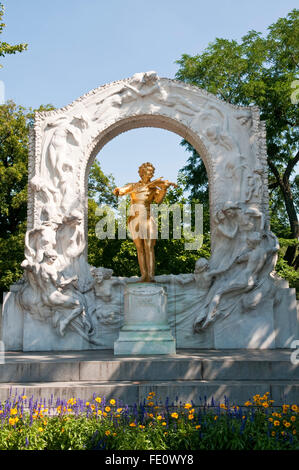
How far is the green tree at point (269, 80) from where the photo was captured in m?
17.8

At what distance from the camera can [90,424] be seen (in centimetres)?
411

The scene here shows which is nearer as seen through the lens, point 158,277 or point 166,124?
point 158,277

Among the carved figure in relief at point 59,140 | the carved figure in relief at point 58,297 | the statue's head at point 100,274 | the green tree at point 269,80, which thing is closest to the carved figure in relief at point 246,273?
the statue's head at point 100,274

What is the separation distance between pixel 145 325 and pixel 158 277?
179 centimetres

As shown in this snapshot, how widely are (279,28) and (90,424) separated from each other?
18986mm

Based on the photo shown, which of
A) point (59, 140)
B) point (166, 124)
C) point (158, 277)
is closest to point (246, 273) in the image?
point (158, 277)

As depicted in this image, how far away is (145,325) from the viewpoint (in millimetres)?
8867

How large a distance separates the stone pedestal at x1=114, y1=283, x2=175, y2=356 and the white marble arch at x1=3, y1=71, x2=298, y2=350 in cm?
117

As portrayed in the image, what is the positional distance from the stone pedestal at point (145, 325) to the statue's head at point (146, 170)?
2688 millimetres

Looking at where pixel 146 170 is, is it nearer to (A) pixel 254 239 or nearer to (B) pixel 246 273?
(A) pixel 254 239

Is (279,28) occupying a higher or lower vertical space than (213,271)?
higher
